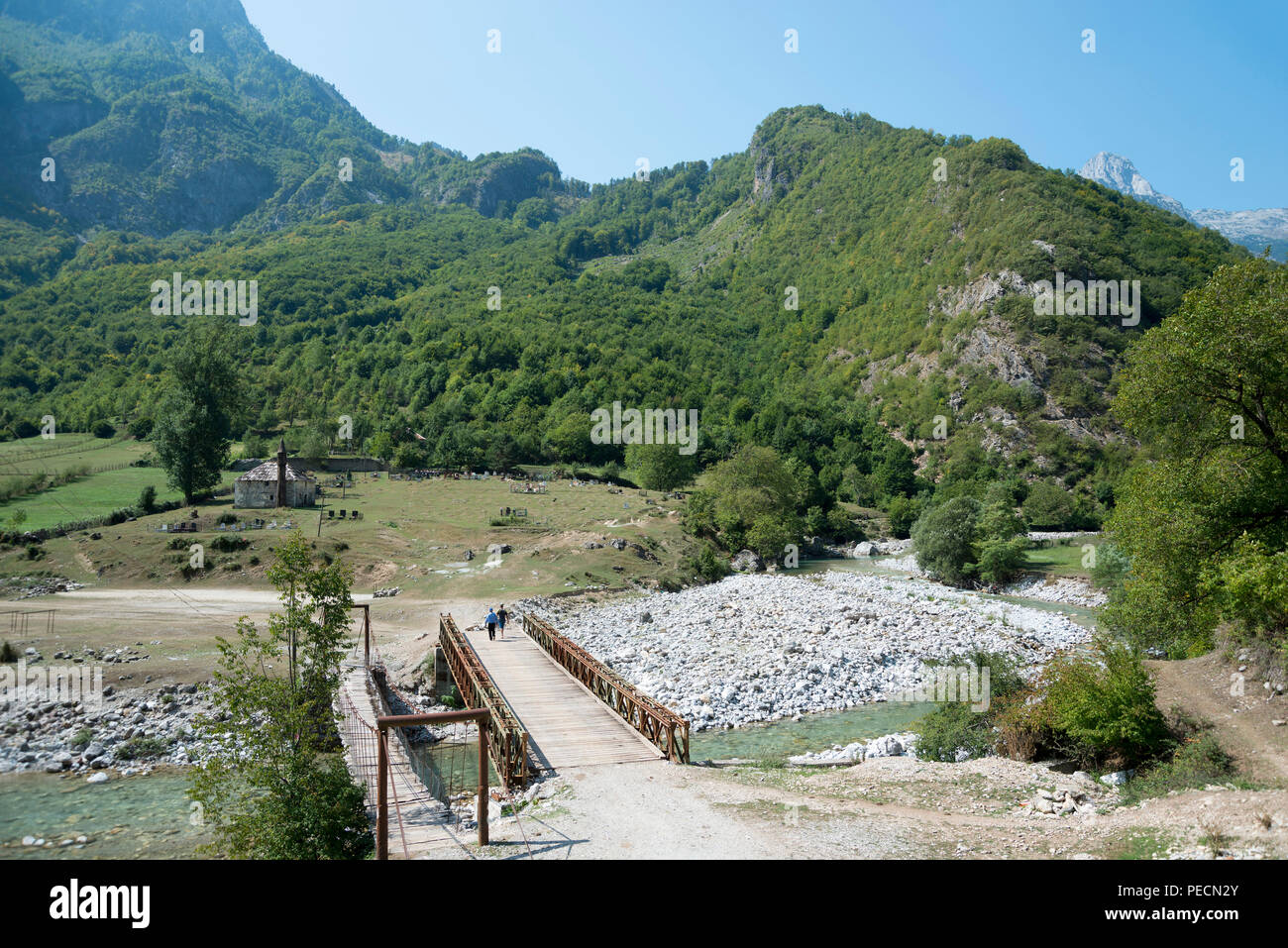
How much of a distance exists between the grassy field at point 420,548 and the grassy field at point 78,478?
80 centimetres

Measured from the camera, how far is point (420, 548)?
47.8 metres

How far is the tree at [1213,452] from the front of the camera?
625 inches

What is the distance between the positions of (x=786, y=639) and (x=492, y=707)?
A: 1718 centimetres

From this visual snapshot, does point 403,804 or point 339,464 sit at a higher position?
point 339,464

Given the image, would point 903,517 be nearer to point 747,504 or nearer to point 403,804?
point 747,504

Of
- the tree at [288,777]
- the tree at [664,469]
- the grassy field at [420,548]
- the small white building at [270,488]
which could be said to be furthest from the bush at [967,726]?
the tree at [664,469]

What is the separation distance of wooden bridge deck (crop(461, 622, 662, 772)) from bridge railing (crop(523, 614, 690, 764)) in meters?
0.22

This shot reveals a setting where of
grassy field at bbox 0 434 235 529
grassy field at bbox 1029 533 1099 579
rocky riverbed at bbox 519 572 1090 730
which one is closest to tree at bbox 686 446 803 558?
rocky riverbed at bbox 519 572 1090 730

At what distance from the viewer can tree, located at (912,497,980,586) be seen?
2057 inches

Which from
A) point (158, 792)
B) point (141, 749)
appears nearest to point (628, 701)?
point (158, 792)

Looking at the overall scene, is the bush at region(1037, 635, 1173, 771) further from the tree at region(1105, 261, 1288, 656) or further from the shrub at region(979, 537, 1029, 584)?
the shrub at region(979, 537, 1029, 584)

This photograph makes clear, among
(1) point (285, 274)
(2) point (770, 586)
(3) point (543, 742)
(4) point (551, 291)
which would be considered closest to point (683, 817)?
(3) point (543, 742)

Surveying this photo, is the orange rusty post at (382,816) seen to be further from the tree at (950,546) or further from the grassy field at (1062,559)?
the grassy field at (1062,559)

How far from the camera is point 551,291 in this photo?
180 meters
